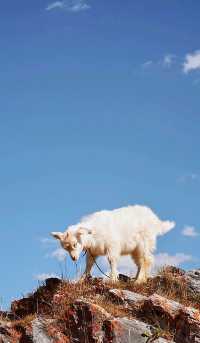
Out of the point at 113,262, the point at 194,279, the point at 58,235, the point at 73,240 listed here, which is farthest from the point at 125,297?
the point at 194,279

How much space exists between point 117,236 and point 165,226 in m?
2.19

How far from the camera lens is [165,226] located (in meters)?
22.3

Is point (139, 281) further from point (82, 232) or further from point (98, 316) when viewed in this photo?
point (98, 316)

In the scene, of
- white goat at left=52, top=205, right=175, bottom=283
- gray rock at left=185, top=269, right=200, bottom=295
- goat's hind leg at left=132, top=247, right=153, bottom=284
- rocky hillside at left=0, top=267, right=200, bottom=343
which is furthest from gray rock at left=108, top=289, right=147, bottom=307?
goat's hind leg at left=132, top=247, right=153, bottom=284

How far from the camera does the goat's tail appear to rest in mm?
22052

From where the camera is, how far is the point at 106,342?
16516mm

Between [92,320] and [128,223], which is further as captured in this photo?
[128,223]

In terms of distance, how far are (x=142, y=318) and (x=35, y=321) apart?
2467 millimetres

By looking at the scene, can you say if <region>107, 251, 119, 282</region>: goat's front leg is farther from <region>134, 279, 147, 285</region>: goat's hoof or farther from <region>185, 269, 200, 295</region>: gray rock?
<region>185, 269, 200, 295</region>: gray rock

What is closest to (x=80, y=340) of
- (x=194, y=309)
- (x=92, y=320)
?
(x=92, y=320)

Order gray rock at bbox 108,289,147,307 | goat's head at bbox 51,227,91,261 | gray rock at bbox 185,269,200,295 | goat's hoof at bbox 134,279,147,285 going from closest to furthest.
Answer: gray rock at bbox 108,289,147,307, goat's head at bbox 51,227,91,261, gray rock at bbox 185,269,200,295, goat's hoof at bbox 134,279,147,285

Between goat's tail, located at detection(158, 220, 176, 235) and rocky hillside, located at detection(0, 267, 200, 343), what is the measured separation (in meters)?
2.89

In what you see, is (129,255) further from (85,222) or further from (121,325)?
(121,325)

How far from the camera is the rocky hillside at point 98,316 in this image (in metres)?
16.7
